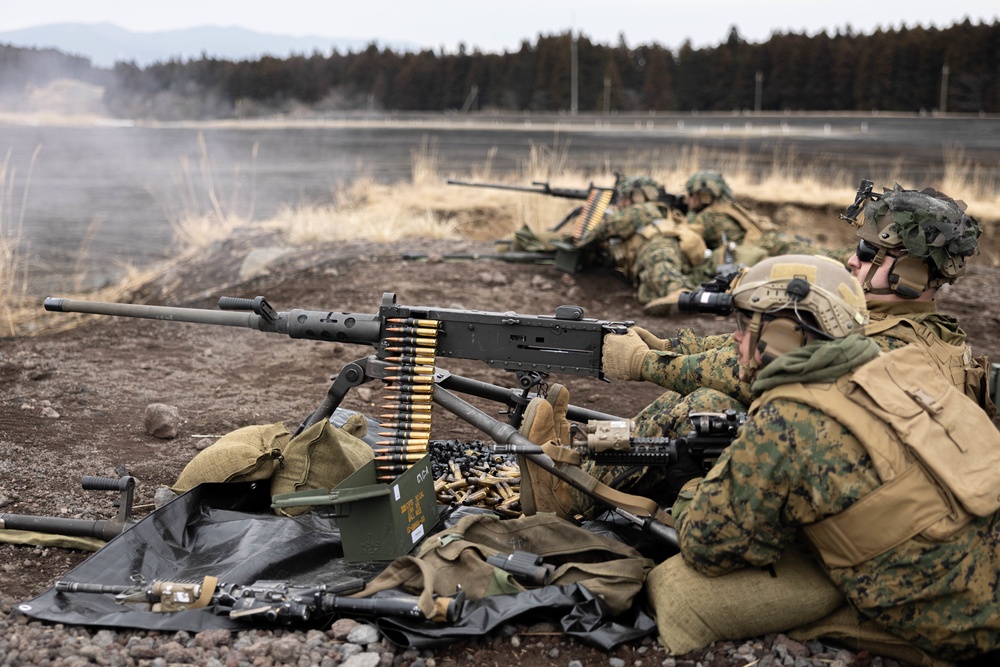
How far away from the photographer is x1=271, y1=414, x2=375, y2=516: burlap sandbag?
4.89 m

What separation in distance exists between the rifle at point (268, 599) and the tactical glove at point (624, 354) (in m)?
1.41

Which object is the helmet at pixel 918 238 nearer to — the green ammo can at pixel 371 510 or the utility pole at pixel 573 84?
the green ammo can at pixel 371 510

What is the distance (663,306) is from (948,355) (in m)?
5.17

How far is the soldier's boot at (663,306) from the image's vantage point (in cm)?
959

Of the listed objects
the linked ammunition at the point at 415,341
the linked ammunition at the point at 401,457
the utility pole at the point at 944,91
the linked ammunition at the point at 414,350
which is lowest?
the linked ammunition at the point at 401,457

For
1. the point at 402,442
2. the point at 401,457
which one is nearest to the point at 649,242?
the point at 402,442

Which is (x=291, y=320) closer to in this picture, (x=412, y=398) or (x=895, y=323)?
(x=412, y=398)

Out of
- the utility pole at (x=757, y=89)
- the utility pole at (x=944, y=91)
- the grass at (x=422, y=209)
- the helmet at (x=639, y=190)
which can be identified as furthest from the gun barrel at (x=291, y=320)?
the utility pole at (x=757, y=89)

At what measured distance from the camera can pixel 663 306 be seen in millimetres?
9656

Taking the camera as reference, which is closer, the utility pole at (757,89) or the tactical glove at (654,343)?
the tactical glove at (654,343)

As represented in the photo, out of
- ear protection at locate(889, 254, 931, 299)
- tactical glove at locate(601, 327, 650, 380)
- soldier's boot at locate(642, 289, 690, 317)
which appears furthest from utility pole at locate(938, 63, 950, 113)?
tactical glove at locate(601, 327, 650, 380)

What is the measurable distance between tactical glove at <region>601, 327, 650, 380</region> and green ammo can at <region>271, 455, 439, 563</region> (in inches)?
42.8

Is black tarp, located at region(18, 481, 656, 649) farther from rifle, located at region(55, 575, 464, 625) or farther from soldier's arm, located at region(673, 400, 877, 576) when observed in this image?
soldier's arm, located at region(673, 400, 877, 576)

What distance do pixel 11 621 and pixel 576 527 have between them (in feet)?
7.96
